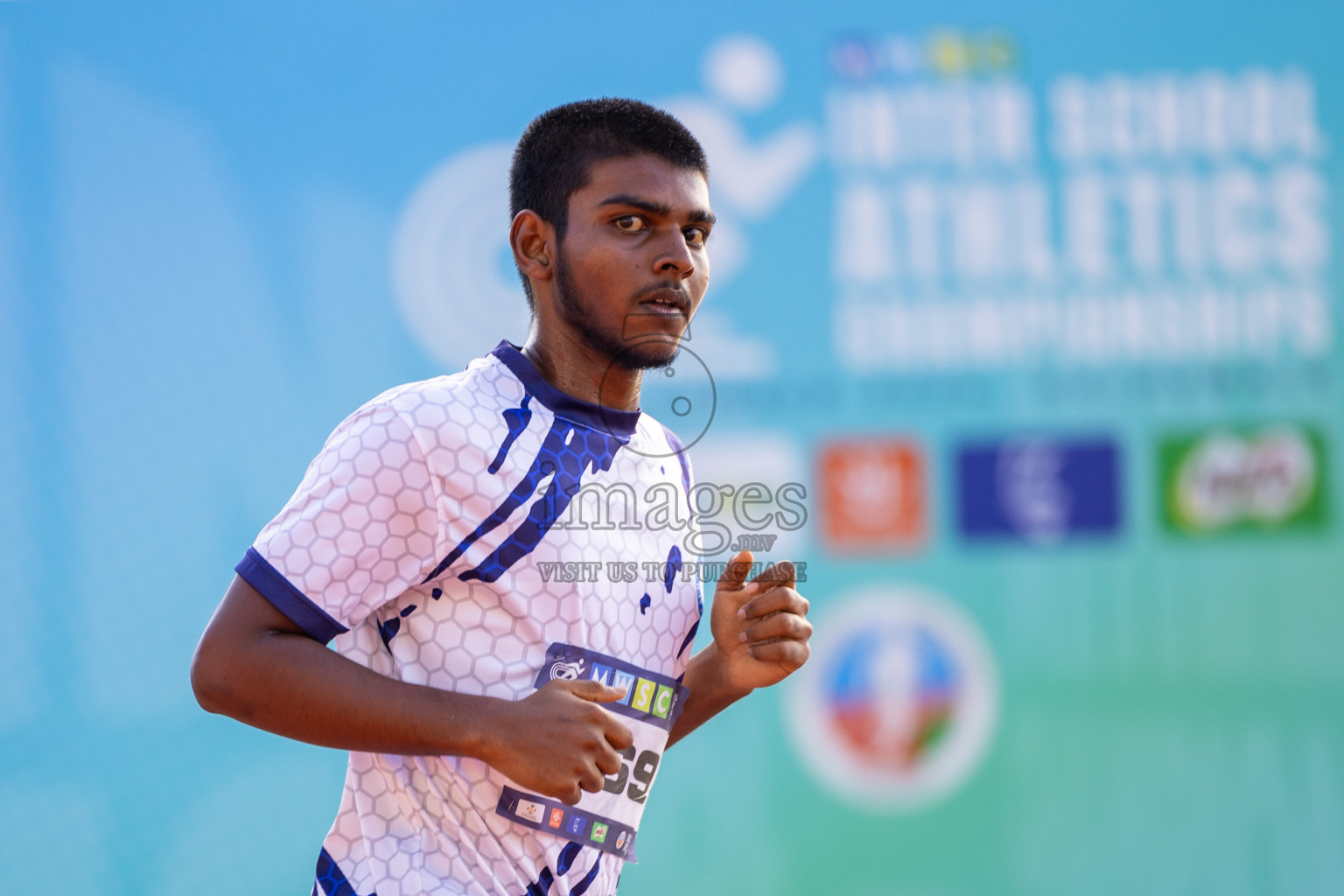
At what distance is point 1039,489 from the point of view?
8.88ft

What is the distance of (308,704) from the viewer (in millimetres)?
1034

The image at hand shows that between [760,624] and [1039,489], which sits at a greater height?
[1039,489]

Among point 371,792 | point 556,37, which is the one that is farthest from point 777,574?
point 556,37

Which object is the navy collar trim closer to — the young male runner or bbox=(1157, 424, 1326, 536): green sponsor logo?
the young male runner

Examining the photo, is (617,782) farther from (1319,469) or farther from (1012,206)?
(1319,469)

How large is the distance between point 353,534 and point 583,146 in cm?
54

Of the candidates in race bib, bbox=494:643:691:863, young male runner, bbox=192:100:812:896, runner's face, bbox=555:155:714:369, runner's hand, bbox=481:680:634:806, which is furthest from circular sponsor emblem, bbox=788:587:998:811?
runner's hand, bbox=481:680:634:806

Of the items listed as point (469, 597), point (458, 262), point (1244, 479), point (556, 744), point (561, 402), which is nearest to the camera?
point (556, 744)

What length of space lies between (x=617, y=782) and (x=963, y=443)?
1.71 m

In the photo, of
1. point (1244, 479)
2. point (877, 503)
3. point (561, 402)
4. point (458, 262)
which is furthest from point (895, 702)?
point (561, 402)

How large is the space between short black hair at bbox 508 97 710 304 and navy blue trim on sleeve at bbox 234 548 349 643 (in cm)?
48

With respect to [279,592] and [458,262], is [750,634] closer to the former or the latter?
[279,592]

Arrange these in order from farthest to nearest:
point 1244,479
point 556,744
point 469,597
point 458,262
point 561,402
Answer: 1. point 458,262
2. point 1244,479
3. point 561,402
4. point 469,597
5. point 556,744

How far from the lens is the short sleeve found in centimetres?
106
